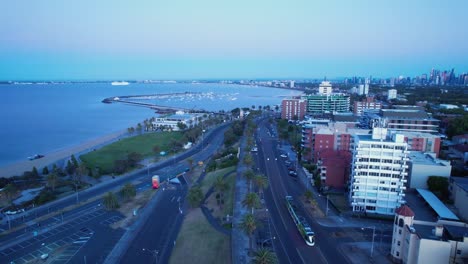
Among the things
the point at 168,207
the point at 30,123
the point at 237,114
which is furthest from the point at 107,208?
the point at 237,114

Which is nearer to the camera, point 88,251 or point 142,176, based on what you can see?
point 88,251

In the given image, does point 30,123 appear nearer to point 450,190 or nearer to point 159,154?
point 159,154

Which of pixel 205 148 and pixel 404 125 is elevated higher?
pixel 404 125

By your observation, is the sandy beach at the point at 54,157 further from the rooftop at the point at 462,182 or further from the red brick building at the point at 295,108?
the rooftop at the point at 462,182

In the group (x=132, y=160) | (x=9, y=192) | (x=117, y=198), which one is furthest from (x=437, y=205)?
(x=9, y=192)

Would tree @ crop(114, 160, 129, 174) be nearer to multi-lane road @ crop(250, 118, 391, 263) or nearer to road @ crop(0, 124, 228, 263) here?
road @ crop(0, 124, 228, 263)

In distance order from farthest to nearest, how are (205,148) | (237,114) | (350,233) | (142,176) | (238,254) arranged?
(237,114), (205,148), (142,176), (350,233), (238,254)

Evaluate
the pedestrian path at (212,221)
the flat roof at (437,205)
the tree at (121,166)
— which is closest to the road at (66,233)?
the pedestrian path at (212,221)
